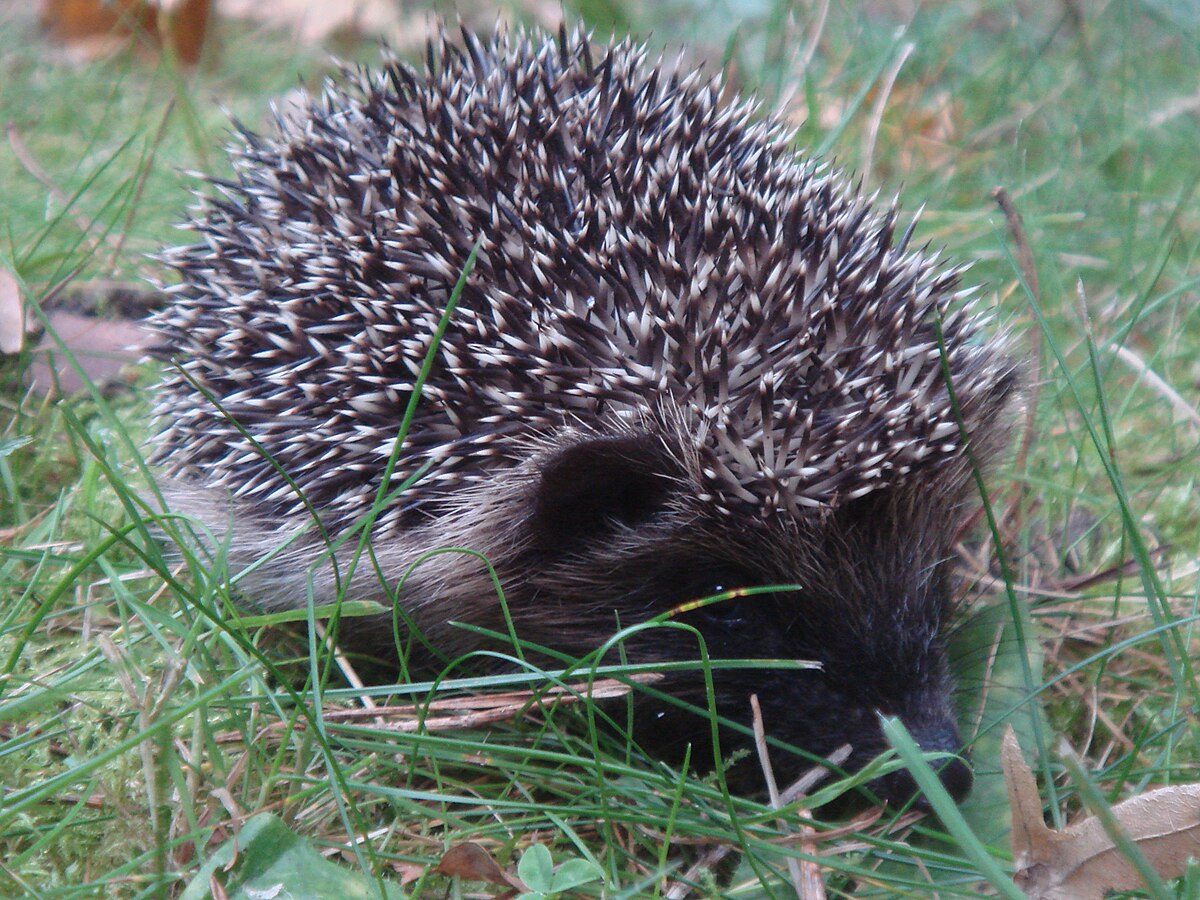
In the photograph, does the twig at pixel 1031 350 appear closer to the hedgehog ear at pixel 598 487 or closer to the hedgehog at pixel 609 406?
the hedgehog at pixel 609 406

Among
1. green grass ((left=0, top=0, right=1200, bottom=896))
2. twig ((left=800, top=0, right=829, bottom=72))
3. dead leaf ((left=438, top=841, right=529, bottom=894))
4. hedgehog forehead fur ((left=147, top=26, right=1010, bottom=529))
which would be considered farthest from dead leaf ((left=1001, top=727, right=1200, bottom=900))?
twig ((left=800, top=0, right=829, bottom=72))

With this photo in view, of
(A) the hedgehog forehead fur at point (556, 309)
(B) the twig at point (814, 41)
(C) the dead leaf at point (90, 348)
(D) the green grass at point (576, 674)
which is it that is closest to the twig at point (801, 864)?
(D) the green grass at point (576, 674)

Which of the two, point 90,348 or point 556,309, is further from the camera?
point 90,348

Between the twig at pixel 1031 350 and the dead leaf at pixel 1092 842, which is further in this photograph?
the twig at pixel 1031 350

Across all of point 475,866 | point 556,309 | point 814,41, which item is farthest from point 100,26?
point 475,866

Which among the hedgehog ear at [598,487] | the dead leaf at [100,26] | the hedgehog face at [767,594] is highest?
the dead leaf at [100,26]

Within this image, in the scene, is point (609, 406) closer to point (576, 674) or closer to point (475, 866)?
point (576, 674)

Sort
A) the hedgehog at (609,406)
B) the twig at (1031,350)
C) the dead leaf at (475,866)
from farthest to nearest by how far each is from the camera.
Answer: the twig at (1031,350) → the hedgehog at (609,406) → the dead leaf at (475,866)
